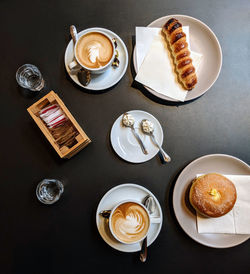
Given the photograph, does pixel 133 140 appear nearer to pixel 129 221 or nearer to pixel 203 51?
pixel 129 221

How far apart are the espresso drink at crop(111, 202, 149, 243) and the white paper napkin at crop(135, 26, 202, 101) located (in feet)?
1.98

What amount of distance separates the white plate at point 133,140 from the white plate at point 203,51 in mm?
143

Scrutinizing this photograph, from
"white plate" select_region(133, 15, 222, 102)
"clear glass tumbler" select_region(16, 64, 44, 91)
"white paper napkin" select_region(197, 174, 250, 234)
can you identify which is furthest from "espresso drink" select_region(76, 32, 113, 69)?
"white paper napkin" select_region(197, 174, 250, 234)

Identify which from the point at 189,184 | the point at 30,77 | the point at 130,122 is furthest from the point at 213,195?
the point at 30,77

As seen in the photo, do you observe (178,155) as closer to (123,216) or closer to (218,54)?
(123,216)

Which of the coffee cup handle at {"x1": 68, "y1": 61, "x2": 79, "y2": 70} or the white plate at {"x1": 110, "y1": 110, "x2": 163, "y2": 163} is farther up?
the coffee cup handle at {"x1": 68, "y1": 61, "x2": 79, "y2": 70}

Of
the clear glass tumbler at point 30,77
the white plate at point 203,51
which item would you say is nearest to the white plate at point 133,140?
the white plate at point 203,51

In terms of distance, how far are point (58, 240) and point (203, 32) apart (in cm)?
135

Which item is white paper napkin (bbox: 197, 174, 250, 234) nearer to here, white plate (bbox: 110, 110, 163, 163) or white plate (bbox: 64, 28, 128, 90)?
white plate (bbox: 110, 110, 163, 163)

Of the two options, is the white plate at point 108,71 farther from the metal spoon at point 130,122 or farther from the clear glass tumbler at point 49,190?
the clear glass tumbler at point 49,190

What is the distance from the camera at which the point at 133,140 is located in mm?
1247

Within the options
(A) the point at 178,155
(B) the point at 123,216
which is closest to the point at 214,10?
(A) the point at 178,155

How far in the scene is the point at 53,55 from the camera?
134cm

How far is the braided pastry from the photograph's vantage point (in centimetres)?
123
